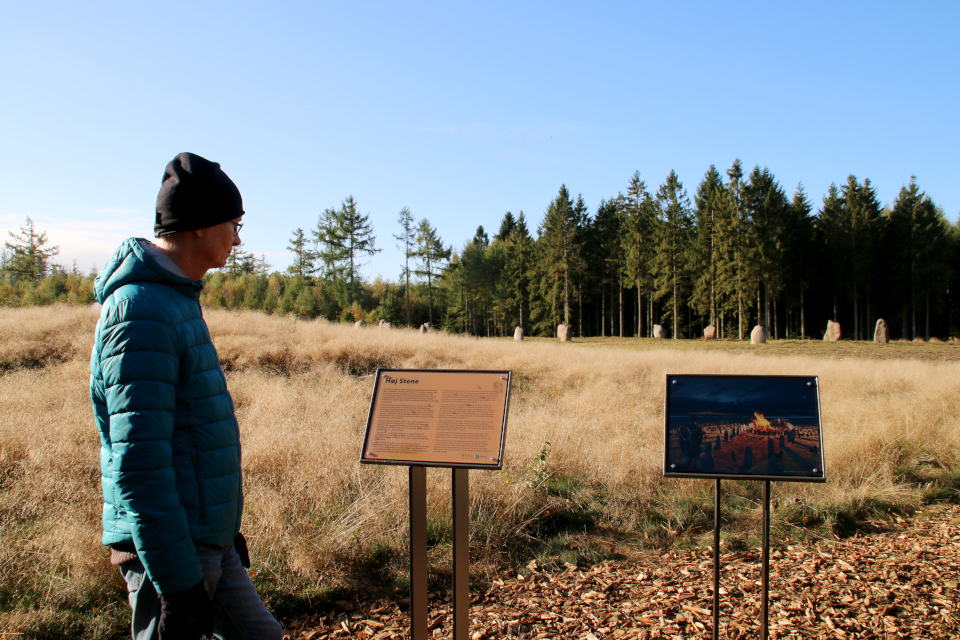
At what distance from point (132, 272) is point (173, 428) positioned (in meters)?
0.47

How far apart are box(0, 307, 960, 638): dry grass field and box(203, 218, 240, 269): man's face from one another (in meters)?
2.46

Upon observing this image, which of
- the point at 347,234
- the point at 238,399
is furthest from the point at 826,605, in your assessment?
the point at 347,234

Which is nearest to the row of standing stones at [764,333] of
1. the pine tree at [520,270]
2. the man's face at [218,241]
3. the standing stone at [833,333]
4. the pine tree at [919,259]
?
the standing stone at [833,333]

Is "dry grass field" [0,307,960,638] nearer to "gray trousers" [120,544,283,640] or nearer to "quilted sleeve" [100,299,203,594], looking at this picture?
"gray trousers" [120,544,283,640]

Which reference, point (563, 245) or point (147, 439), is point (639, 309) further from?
point (147, 439)

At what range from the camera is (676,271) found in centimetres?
3941

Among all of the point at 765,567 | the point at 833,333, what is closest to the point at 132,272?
the point at 765,567

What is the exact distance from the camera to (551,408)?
8297 millimetres

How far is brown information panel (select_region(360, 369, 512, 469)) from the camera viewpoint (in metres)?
2.72

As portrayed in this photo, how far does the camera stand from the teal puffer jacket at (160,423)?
5.11 ft

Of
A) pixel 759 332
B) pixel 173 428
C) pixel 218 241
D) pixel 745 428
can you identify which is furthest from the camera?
pixel 759 332

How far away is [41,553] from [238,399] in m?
4.80

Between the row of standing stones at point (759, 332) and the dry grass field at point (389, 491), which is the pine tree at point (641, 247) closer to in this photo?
the row of standing stones at point (759, 332)

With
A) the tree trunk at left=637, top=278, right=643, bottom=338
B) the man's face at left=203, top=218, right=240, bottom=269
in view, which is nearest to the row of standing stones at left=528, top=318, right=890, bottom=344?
the tree trunk at left=637, top=278, right=643, bottom=338
